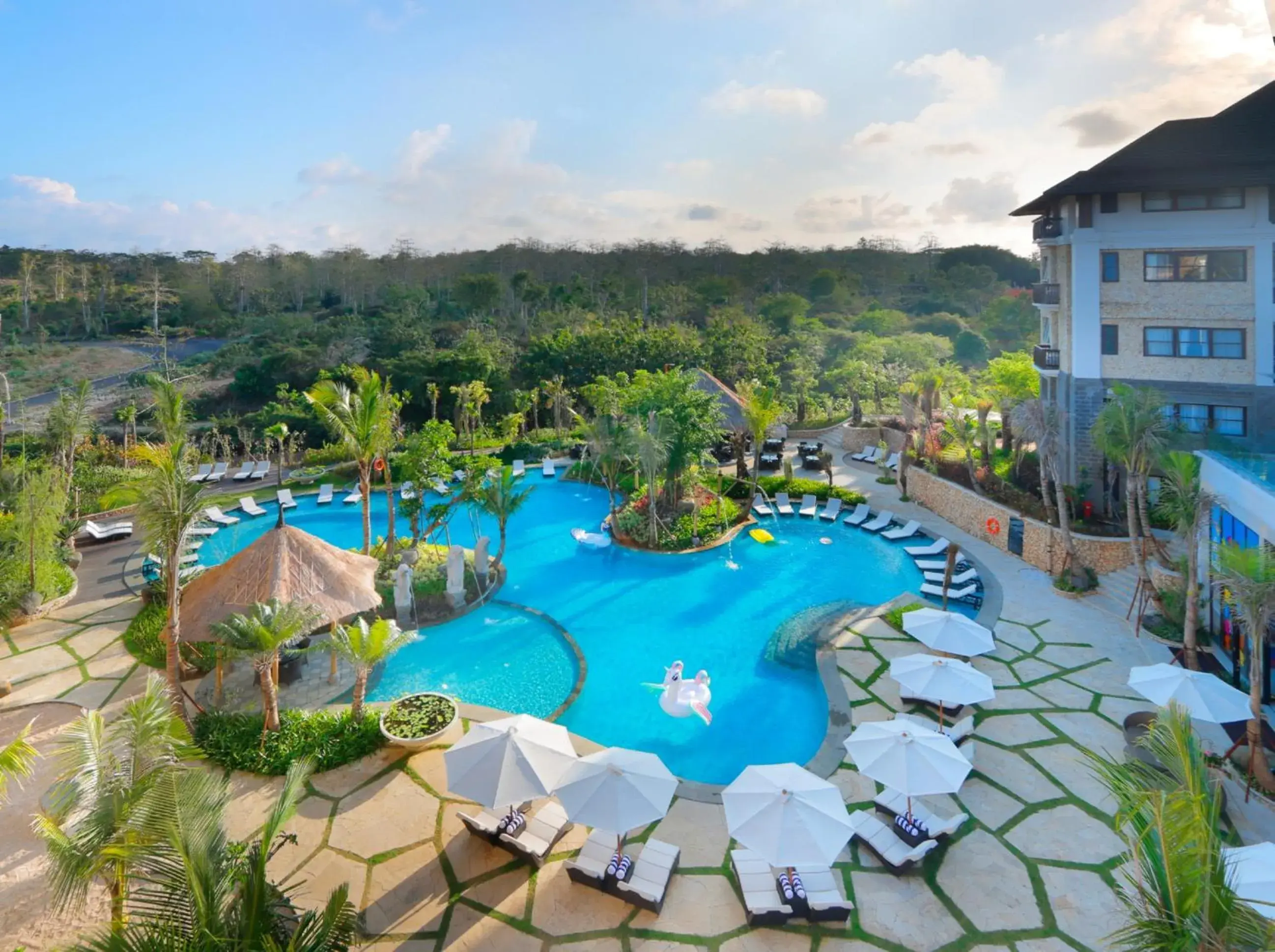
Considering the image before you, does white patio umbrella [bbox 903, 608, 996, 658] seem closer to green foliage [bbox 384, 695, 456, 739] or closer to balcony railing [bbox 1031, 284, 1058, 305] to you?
green foliage [bbox 384, 695, 456, 739]

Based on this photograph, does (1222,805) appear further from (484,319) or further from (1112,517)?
(484,319)

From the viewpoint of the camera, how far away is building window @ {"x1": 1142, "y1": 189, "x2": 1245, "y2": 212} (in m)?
19.2

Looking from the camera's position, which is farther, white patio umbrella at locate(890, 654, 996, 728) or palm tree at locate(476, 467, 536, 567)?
palm tree at locate(476, 467, 536, 567)

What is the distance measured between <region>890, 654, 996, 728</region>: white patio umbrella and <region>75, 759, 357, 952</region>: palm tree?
8849 mm

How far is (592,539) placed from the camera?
2189 centimetres

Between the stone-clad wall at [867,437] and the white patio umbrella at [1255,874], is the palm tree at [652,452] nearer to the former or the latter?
the stone-clad wall at [867,437]

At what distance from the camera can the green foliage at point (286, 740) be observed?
446 inches

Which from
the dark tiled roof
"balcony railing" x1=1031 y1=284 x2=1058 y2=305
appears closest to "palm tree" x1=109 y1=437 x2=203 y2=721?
the dark tiled roof

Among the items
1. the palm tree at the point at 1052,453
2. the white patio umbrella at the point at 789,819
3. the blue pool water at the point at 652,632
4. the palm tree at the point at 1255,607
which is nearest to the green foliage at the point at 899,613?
the blue pool water at the point at 652,632

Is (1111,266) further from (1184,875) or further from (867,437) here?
(1184,875)

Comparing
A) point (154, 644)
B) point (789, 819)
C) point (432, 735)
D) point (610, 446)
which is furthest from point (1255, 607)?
point (154, 644)

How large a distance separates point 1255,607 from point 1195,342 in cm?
1260

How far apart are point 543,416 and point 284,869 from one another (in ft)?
109

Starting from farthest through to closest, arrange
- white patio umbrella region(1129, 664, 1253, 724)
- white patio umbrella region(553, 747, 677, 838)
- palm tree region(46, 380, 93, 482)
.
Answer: palm tree region(46, 380, 93, 482), white patio umbrella region(1129, 664, 1253, 724), white patio umbrella region(553, 747, 677, 838)
